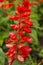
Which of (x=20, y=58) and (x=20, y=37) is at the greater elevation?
(x=20, y=37)

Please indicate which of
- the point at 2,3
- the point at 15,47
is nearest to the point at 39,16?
the point at 2,3

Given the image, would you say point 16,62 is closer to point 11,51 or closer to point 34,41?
point 11,51

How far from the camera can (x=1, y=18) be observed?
3.88 metres

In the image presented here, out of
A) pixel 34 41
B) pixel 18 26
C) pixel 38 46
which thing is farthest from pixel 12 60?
pixel 38 46

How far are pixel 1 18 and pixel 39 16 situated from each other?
77cm

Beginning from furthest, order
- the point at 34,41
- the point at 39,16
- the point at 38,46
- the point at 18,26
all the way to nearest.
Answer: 1. the point at 39,16
2. the point at 38,46
3. the point at 34,41
4. the point at 18,26

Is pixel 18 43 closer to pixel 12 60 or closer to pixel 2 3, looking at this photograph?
pixel 12 60

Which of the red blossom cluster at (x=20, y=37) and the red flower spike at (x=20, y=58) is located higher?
the red blossom cluster at (x=20, y=37)

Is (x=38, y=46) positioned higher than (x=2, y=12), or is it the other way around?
(x=2, y=12)

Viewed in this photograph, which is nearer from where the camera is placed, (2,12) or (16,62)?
(16,62)

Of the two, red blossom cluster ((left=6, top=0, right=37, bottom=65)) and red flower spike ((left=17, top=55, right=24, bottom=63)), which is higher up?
red blossom cluster ((left=6, top=0, right=37, bottom=65))

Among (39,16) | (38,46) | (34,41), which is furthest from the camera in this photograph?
(39,16)

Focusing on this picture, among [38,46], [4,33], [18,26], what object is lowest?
[38,46]

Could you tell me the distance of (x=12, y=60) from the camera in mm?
2830
